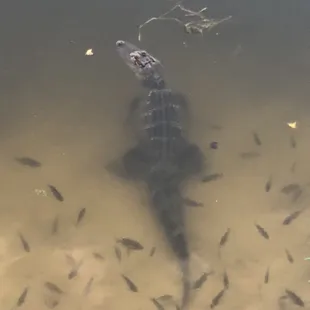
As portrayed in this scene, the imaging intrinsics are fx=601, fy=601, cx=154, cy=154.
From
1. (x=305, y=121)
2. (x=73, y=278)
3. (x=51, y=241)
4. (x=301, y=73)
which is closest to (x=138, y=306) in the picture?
(x=73, y=278)

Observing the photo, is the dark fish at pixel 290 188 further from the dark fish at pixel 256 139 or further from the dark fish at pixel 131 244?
the dark fish at pixel 131 244

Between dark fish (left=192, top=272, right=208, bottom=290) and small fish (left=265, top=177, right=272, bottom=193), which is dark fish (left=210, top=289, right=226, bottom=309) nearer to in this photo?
dark fish (left=192, top=272, right=208, bottom=290)

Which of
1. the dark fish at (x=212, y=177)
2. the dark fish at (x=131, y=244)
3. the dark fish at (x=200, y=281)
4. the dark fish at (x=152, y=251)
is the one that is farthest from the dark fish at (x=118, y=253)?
the dark fish at (x=212, y=177)

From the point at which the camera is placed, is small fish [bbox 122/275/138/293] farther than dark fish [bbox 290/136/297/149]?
No

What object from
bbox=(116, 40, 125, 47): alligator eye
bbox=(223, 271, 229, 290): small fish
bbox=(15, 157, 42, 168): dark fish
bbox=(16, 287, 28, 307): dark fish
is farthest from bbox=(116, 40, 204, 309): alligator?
bbox=(16, 287, 28, 307): dark fish

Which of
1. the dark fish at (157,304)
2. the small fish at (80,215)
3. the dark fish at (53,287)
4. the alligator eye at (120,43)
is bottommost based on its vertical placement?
the dark fish at (157,304)

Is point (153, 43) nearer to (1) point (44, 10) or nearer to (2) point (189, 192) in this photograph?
(1) point (44, 10)
